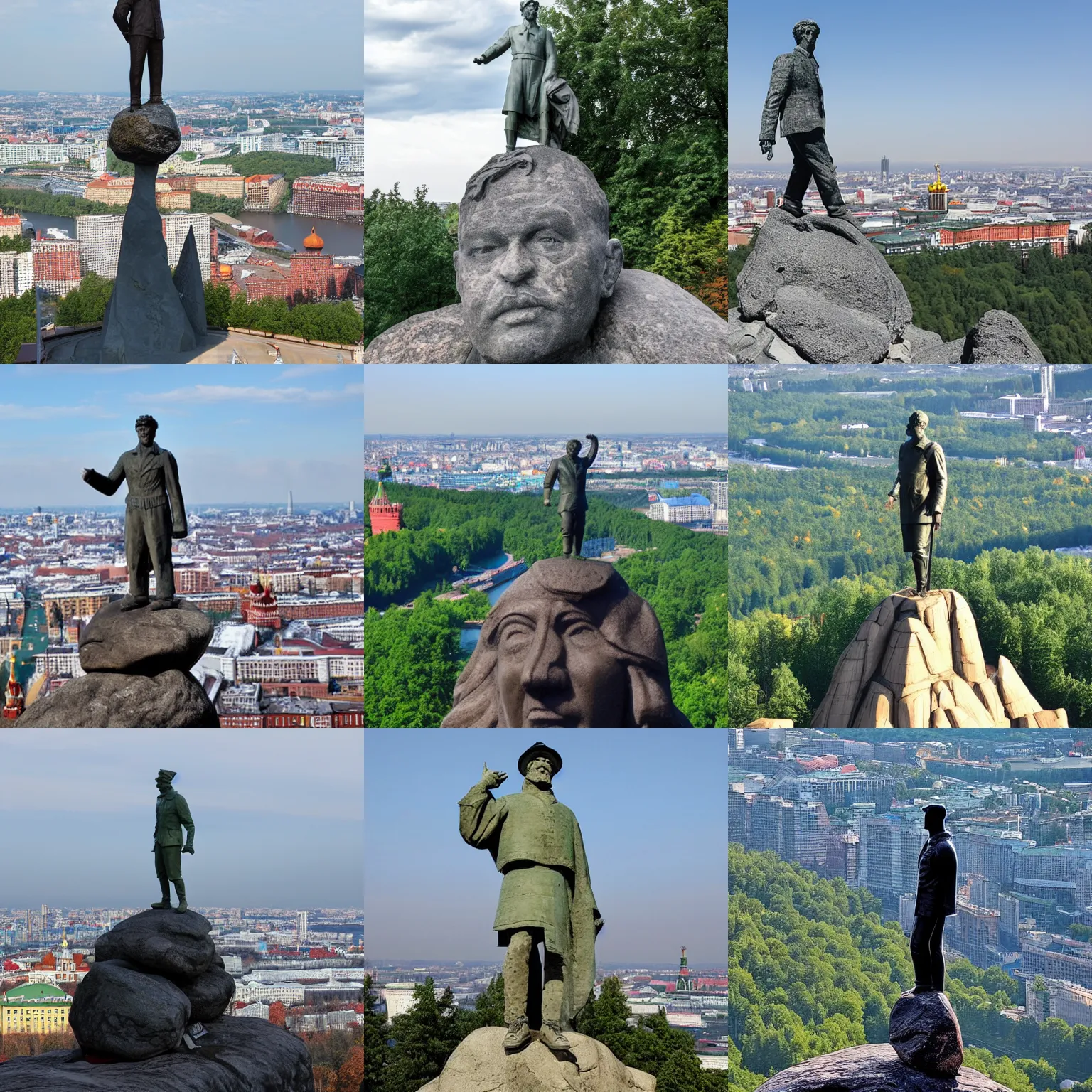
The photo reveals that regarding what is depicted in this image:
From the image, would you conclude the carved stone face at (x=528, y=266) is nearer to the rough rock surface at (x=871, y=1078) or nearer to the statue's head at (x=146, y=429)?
the statue's head at (x=146, y=429)

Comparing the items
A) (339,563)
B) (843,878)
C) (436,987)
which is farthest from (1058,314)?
(436,987)

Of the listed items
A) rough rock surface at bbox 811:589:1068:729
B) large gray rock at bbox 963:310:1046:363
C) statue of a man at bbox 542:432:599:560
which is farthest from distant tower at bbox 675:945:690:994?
large gray rock at bbox 963:310:1046:363

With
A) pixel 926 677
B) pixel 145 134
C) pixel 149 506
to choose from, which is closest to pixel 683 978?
pixel 926 677

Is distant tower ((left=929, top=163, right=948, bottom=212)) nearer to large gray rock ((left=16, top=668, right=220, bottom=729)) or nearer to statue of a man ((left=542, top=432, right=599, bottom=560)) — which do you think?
statue of a man ((left=542, top=432, right=599, bottom=560))

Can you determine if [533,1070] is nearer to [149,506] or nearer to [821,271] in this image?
[149,506]

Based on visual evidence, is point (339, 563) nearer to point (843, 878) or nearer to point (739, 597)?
point (739, 597)
